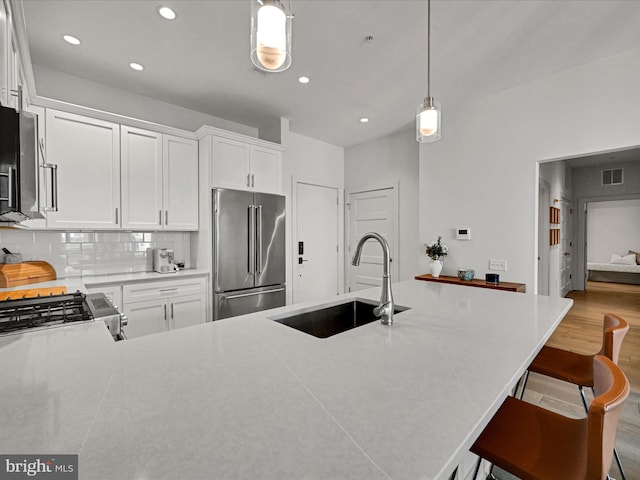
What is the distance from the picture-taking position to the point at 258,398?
709mm

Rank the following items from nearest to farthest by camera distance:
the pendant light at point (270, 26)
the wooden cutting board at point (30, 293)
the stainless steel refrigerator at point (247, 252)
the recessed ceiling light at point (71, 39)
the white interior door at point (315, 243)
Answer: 1. the pendant light at point (270, 26)
2. the wooden cutting board at point (30, 293)
3. the recessed ceiling light at point (71, 39)
4. the stainless steel refrigerator at point (247, 252)
5. the white interior door at point (315, 243)

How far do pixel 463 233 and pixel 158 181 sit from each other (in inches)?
132

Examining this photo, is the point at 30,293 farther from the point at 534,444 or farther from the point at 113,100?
the point at 534,444

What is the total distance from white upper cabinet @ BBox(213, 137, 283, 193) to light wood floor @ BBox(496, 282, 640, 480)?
317 centimetres

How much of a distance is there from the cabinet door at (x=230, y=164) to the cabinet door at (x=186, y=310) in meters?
1.20

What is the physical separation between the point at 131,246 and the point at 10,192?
101 inches

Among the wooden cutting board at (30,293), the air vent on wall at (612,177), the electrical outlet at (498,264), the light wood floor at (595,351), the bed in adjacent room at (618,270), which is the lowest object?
the light wood floor at (595,351)

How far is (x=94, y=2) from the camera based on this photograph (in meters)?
1.95

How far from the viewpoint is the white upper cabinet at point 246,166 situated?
3273 millimetres

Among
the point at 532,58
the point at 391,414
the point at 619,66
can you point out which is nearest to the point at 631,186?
the point at 619,66

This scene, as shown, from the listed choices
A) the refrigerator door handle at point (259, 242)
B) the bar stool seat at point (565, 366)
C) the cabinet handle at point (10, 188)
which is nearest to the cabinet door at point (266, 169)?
the refrigerator door handle at point (259, 242)

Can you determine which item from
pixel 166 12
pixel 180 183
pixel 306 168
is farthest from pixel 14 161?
pixel 306 168

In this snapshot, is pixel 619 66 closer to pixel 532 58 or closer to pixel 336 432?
pixel 532 58

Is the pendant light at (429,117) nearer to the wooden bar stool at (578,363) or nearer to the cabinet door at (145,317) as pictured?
the wooden bar stool at (578,363)
